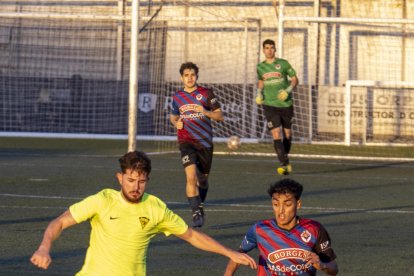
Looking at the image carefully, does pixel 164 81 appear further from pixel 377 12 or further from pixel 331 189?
pixel 331 189

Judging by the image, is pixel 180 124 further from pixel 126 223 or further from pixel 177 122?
pixel 126 223

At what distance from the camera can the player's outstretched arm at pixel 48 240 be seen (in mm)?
5715

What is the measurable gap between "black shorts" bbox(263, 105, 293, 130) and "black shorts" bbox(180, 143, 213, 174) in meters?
5.29

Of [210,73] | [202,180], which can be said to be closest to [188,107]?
[202,180]

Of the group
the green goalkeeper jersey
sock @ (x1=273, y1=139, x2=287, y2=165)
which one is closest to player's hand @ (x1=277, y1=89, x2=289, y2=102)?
the green goalkeeper jersey

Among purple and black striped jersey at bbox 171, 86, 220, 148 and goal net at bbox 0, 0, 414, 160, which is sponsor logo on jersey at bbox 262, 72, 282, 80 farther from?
goal net at bbox 0, 0, 414, 160

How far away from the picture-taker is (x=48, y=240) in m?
5.95

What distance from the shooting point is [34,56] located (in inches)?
1094

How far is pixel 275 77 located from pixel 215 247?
1166cm

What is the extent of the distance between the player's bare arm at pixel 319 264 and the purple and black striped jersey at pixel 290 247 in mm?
85

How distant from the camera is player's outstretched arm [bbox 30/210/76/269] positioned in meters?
5.71

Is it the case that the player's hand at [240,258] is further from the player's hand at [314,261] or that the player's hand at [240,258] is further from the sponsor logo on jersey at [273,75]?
the sponsor logo on jersey at [273,75]

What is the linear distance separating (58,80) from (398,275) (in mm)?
19128

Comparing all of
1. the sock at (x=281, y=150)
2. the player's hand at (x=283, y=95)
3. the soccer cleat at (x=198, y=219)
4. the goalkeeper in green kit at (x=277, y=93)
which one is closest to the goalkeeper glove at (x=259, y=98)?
the goalkeeper in green kit at (x=277, y=93)
